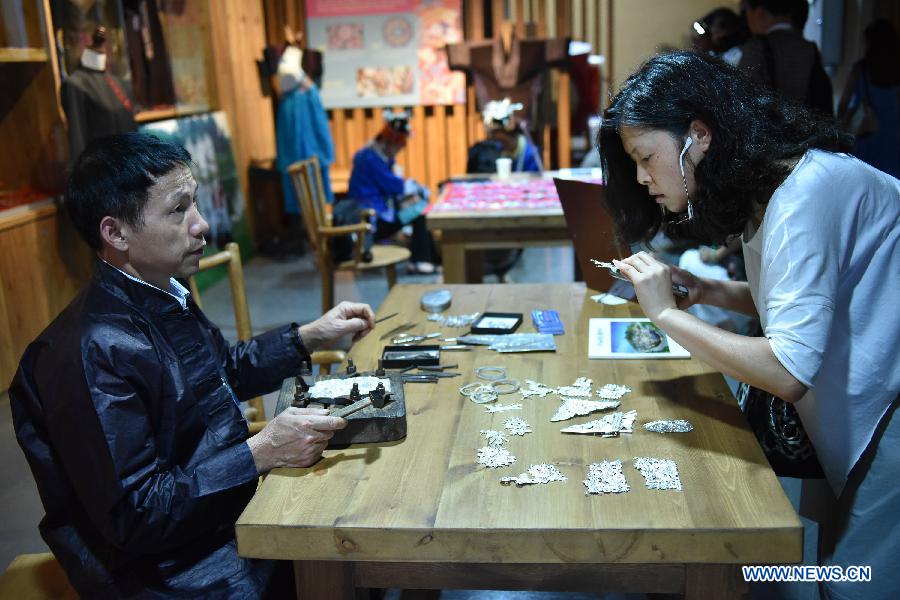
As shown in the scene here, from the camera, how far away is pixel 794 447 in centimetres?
168

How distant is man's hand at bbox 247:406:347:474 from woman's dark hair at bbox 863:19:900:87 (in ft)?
14.3

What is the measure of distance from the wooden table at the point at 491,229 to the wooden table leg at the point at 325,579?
97.4 inches

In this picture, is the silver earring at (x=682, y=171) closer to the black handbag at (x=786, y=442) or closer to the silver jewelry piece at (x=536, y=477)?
the black handbag at (x=786, y=442)

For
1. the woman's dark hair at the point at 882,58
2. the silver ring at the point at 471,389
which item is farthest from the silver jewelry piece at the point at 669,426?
the woman's dark hair at the point at 882,58

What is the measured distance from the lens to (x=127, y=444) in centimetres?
133

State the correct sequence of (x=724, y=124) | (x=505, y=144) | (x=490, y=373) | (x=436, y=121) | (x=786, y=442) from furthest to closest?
(x=436, y=121) → (x=505, y=144) → (x=490, y=373) → (x=786, y=442) → (x=724, y=124)

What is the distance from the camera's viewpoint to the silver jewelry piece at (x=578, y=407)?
155 cm

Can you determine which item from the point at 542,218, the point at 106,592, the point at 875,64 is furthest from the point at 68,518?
the point at 875,64

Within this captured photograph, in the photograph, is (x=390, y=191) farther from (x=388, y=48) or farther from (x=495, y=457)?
(x=495, y=457)

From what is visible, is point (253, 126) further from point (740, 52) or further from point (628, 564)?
point (628, 564)

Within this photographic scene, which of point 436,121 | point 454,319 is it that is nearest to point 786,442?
point 454,319

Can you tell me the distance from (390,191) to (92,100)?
202 cm

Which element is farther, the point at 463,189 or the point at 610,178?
the point at 463,189

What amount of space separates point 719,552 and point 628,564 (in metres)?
0.13
